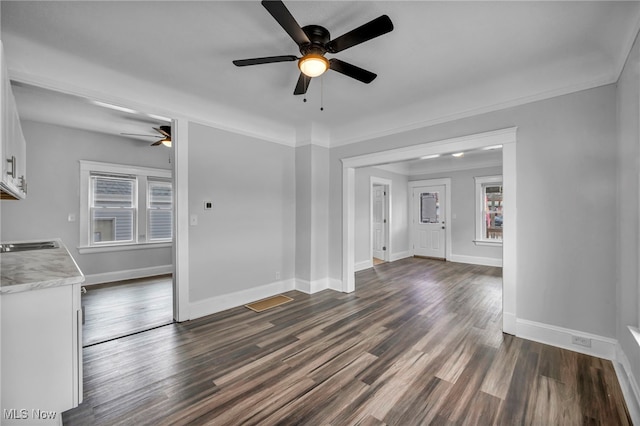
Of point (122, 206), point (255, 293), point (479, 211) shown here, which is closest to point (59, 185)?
point (122, 206)

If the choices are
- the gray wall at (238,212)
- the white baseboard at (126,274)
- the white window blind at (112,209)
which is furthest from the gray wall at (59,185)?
the gray wall at (238,212)

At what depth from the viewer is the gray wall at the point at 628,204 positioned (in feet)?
6.19

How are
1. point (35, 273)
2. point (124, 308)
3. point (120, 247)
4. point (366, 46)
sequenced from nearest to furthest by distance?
1. point (35, 273)
2. point (366, 46)
3. point (124, 308)
4. point (120, 247)

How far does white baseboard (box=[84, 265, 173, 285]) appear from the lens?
482 centimetres

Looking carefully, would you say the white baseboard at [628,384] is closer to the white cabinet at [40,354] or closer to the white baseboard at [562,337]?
the white baseboard at [562,337]

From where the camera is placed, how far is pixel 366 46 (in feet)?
7.73

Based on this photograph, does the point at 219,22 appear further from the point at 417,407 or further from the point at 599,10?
the point at 417,407

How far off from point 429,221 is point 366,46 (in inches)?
239

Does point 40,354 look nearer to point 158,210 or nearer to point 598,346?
point 598,346

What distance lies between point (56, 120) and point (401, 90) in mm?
5125

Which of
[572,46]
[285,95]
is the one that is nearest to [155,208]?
[285,95]

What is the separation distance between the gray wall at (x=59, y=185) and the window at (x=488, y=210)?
25.2ft

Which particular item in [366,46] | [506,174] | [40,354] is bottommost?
[40,354]

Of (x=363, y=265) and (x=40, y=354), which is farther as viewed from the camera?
(x=363, y=265)
